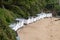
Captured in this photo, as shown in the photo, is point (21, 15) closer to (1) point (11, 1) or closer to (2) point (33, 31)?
(1) point (11, 1)

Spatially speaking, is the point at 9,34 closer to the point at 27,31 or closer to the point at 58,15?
the point at 27,31

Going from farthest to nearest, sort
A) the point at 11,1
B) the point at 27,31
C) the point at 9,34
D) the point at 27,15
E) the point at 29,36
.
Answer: the point at 27,15, the point at 11,1, the point at 27,31, the point at 29,36, the point at 9,34

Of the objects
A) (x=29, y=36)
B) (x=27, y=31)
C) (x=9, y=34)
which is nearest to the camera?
(x=9, y=34)

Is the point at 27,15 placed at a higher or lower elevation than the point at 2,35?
lower

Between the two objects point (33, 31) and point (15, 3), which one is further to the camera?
point (15, 3)

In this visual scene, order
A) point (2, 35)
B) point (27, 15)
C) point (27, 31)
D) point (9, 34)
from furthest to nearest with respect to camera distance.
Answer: point (27, 15) < point (27, 31) < point (9, 34) < point (2, 35)

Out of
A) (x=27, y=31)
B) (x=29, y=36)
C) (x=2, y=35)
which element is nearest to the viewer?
(x=2, y=35)

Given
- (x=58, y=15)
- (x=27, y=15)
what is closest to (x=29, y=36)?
(x=27, y=15)

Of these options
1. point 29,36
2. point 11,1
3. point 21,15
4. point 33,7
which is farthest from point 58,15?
point 29,36

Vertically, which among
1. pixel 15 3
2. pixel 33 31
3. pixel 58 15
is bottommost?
pixel 58 15
